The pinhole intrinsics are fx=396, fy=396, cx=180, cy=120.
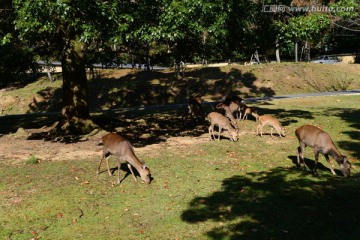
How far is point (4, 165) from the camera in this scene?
1463cm

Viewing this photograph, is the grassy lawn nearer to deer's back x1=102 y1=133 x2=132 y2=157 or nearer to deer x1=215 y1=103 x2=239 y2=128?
deer's back x1=102 y1=133 x2=132 y2=157

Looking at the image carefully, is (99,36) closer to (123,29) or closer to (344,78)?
(123,29)

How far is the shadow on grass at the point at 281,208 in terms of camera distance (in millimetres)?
9109

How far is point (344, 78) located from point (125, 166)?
33.9m

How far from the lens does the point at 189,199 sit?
37.0ft

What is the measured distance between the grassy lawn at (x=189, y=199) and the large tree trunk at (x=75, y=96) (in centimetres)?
519

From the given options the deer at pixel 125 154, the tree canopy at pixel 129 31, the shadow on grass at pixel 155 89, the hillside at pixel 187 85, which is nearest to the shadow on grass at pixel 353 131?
the tree canopy at pixel 129 31

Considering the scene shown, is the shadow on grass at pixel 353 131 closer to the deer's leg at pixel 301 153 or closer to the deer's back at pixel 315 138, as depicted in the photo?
the deer's leg at pixel 301 153

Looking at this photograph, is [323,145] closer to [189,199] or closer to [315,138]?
[315,138]

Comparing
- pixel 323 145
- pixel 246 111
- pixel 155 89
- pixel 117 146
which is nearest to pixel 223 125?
pixel 246 111

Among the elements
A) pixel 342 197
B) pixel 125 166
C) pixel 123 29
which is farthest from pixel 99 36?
pixel 342 197

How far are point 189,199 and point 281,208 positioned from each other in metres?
2.55

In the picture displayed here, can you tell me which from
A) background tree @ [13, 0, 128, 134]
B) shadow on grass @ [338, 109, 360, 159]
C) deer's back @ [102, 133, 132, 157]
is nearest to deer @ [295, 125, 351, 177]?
shadow on grass @ [338, 109, 360, 159]

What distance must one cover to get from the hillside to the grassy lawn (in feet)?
71.3
